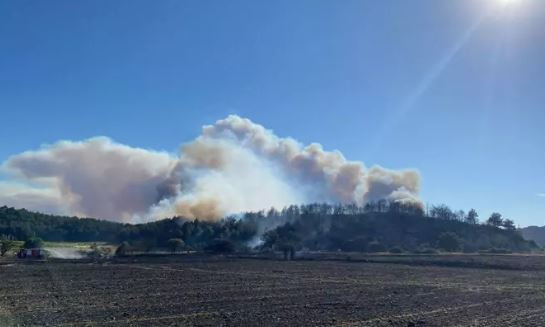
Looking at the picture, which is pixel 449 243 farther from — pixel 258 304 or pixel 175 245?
pixel 258 304

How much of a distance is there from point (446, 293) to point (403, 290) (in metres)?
2.83

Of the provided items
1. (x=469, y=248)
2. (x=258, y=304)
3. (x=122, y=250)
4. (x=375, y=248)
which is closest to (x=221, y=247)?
(x=122, y=250)

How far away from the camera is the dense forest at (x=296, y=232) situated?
13388 centimetres

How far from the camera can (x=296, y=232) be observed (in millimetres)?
155750

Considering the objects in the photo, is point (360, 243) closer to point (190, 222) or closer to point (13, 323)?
point (190, 222)

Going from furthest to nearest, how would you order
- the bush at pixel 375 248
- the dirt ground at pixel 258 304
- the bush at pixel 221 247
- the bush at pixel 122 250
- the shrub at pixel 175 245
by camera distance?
the bush at pixel 375 248
the shrub at pixel 175 245
the bush at pixel 221 247
the bush at pixel 122 250
the dirt ground at pixel 258 304

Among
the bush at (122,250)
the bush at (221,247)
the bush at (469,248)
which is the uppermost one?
the bush at (469,248)

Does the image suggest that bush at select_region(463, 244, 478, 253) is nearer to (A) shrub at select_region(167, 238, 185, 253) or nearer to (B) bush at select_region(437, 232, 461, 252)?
(B) bush at select_region(437, 232, 461, 252)

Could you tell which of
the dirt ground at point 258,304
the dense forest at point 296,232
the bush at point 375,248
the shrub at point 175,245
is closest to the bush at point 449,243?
the dense forest at point 296,232

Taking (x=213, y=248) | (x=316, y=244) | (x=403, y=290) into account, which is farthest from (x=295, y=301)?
(x=316, y=244)

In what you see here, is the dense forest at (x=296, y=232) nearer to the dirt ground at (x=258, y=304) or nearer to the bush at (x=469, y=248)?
the bush at (x=469, y=248)

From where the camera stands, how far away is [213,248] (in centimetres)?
10956

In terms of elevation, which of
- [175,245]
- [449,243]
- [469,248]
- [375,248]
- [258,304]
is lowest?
[258,304]

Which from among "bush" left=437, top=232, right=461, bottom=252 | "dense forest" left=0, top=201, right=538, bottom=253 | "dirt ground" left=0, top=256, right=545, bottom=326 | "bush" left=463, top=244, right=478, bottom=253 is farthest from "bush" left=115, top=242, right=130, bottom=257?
"bush" left=463, top=244, right=478, bottom=253
